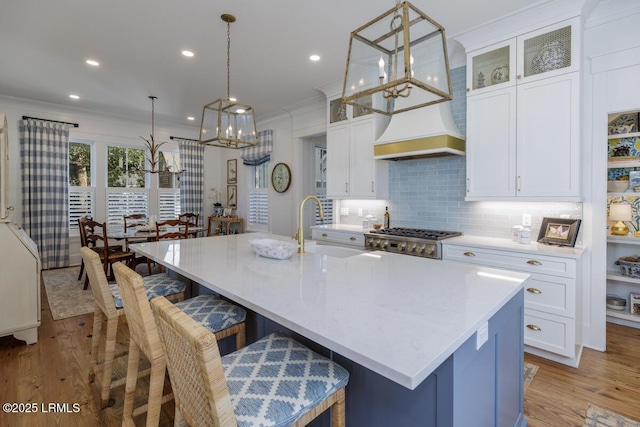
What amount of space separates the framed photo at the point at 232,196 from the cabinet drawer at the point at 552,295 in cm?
584

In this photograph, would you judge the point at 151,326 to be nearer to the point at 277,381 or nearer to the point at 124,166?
the point at 277,381

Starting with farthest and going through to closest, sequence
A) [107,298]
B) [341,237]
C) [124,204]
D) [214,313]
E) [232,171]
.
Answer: [232,171] < [124,204] < [341,237] < [107,298] < [214,313]

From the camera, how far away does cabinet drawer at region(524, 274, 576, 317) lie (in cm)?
235

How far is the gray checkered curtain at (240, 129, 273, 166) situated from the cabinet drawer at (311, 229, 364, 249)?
2.32 m

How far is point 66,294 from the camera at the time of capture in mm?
4082

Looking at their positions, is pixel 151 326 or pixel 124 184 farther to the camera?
pixel 124 184

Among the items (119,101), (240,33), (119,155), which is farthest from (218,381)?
(119,155)

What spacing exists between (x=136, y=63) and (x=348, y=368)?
405cm

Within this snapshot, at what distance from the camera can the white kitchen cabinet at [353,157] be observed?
3.94 m

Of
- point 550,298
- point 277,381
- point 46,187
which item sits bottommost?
point 550,298

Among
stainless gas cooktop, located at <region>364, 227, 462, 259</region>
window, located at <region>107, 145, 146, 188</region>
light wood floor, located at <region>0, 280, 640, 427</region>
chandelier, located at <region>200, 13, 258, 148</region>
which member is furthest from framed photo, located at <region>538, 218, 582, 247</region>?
window, located at <region>107, 145, 146, 188</region>

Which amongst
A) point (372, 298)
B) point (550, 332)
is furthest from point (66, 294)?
point (550, 332)

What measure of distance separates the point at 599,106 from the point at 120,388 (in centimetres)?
424

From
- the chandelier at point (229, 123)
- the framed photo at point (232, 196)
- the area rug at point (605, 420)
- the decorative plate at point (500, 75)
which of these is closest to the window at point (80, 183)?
the framed photo at point (232, 196)
